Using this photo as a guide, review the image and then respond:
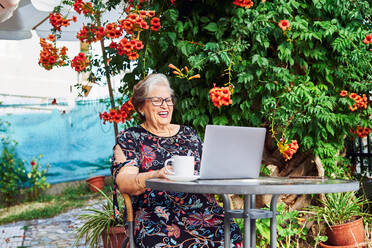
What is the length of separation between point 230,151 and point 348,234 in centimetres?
207

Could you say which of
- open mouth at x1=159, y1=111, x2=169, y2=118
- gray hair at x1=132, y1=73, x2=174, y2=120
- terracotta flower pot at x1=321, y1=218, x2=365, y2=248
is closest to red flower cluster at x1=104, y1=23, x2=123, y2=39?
gray hair at x1=132, y1=73, x2=174, y2=120

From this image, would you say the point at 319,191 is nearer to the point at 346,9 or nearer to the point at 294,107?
the point at 294,107

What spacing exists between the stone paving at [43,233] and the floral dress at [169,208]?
194 centimetres

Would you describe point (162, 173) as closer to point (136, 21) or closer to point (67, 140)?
point (136, 21)

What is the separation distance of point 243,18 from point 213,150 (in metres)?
1.69

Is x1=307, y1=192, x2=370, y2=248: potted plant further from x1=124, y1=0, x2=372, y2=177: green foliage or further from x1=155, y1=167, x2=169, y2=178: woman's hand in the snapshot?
x1=155, y1=167, x2=169, y2=178: woman's hand

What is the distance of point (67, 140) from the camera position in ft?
26.3

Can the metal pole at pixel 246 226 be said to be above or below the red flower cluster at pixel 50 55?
below

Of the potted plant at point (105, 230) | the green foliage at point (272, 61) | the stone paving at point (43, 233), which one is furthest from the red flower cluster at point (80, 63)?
the stone paving at point (43, 233)

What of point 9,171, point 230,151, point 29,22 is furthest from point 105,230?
point 9,171

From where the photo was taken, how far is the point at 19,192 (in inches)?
293

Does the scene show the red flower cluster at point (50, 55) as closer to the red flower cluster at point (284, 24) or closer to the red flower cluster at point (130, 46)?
the red flower cluster at point (130, 46)

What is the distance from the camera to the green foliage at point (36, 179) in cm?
750

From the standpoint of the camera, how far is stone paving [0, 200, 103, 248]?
177 inches
